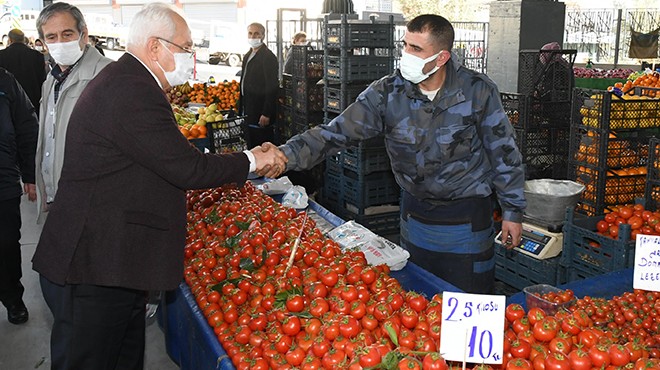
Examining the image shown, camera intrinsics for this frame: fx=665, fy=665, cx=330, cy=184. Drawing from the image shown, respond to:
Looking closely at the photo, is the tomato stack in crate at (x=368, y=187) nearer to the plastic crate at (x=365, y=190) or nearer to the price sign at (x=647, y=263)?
the plastic crate at (x=365, y=190)

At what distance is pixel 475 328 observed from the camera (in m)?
1.92

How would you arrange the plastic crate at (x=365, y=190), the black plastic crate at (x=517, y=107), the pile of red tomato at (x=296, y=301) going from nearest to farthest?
the pile of red tomato at (x=296, y=301) → the black plastic crate at (x=517, y=107) → the plastic crate at (x=365, y=190)

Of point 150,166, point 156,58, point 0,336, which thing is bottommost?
point 0,336

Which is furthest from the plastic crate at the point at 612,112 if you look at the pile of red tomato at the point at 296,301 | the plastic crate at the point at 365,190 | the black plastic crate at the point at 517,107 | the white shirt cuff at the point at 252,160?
the white shirt cuff at the point at 252,160

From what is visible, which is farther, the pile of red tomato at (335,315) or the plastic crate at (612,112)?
the plastic crate at (612,112)

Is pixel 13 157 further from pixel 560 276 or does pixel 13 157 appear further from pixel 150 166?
pixel 560 276

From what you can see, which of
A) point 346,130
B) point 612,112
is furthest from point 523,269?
point 346,130

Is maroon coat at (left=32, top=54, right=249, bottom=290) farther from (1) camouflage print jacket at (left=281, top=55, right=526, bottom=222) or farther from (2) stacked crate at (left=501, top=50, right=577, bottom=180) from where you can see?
(2) stacked crate at (left=501, top=50, right=577, bottom=180)

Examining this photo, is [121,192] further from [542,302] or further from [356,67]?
[356,67]

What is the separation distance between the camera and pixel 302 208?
4.71 m

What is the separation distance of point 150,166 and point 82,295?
0.59 metres

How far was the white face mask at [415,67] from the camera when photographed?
10.6ft

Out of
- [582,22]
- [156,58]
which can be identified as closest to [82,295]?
[156,58]

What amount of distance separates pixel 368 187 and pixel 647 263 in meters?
4.34
